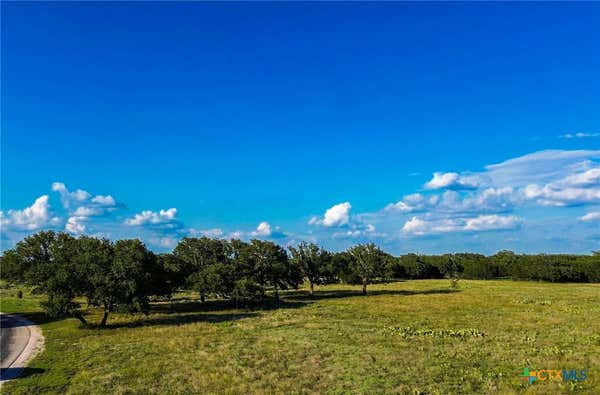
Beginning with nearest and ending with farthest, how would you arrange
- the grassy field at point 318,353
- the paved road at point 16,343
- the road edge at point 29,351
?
Result: 1. the grassy field at point 318,353
2. the road edge at point 29,351
3. the paved road at point 16,343

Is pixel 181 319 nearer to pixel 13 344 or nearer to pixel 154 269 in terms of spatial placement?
pixel 154 269

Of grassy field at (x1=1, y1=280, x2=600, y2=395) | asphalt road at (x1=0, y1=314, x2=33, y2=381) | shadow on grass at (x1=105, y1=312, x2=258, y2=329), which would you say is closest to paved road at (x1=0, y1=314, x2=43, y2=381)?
asphalt road at (x1=0, y1=314, x2=33, y2=381)

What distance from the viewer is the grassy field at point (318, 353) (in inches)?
933

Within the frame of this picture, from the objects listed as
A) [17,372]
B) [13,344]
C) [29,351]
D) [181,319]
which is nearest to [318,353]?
[17,372]

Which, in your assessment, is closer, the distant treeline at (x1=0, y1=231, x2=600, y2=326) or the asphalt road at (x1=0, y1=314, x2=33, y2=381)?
the asphalt road at (x1=0, y1=314, x2=33, y2=381)

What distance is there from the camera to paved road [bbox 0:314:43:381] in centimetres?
2808

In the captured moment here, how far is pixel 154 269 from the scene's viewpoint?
5834cm

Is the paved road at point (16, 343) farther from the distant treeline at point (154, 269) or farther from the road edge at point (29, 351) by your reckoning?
the distant treeline at point (154, 269)

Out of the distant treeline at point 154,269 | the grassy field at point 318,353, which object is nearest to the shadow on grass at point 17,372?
the grassy field at point 318,353

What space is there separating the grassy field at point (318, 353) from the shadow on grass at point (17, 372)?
445 millimetres

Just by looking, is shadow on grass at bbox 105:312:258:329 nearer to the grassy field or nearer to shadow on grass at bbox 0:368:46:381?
the grassy field

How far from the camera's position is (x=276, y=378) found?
2506 cm

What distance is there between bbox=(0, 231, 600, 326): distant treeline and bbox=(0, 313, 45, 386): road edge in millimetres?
3143

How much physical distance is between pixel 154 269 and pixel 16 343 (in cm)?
2293
